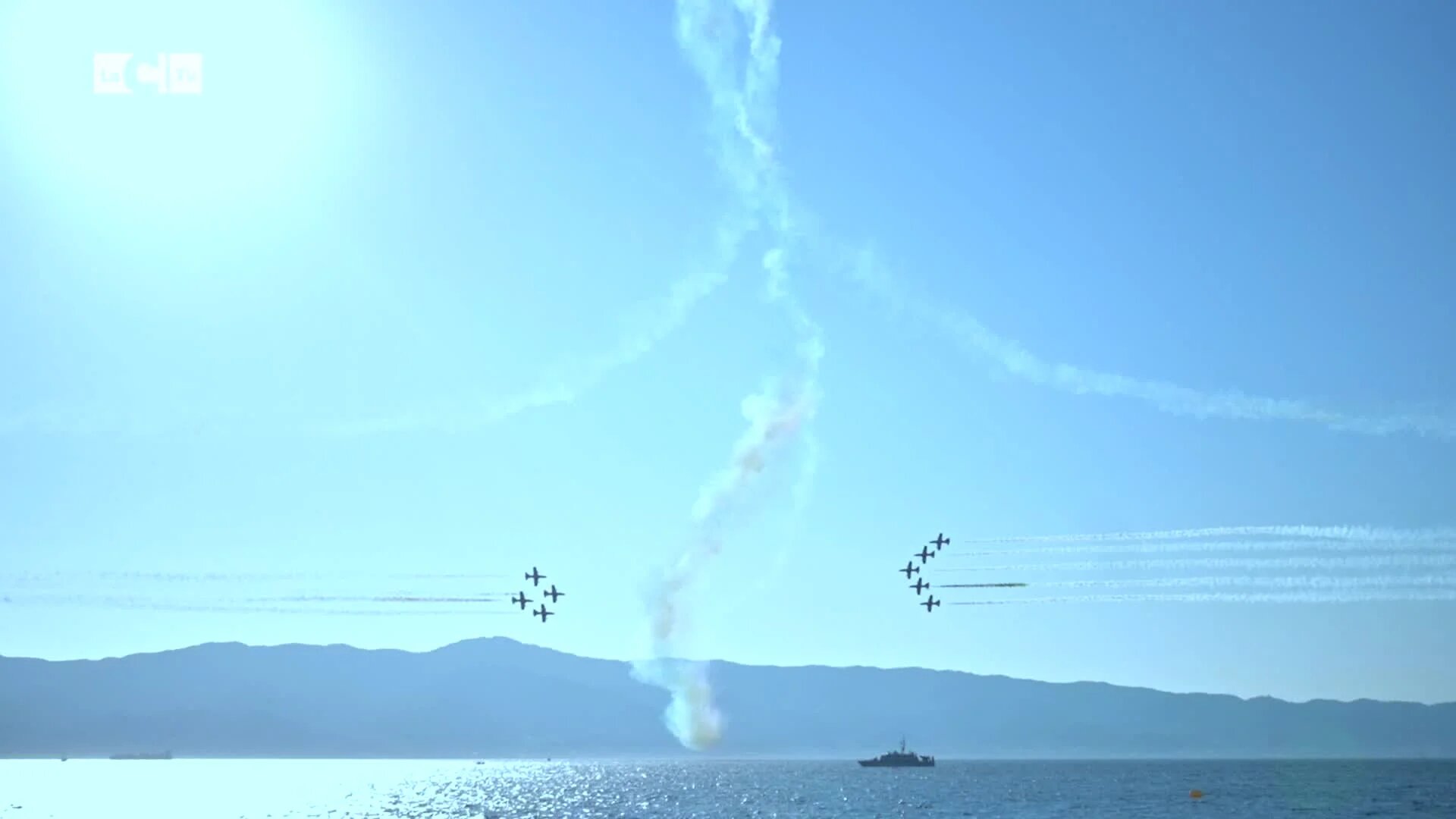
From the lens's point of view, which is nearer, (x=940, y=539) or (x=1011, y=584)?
(x=1011, y=584)

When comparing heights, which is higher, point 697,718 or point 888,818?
point 697,718

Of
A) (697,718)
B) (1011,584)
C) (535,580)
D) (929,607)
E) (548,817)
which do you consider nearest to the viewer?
(1011,584)

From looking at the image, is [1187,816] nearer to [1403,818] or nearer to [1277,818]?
[1277,818]

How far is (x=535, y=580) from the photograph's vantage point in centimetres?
16412

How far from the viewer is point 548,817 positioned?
19862cm

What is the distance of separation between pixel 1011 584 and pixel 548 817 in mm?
96205

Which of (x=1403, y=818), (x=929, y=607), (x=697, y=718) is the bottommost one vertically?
(x=1403, y=818)

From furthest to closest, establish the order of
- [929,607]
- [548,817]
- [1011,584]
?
[548,817] → [929,607] → [1011,584]

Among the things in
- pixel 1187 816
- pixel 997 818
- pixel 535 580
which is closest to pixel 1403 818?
pixel 1187 816

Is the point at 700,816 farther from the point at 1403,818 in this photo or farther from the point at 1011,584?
the point at 1403,818

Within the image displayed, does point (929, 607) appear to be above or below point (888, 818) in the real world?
above

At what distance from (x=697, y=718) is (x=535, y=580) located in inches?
1487

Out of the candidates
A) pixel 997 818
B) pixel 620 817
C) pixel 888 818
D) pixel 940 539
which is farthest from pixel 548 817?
pixel 940 539

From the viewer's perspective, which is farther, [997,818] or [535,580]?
[997,818]
